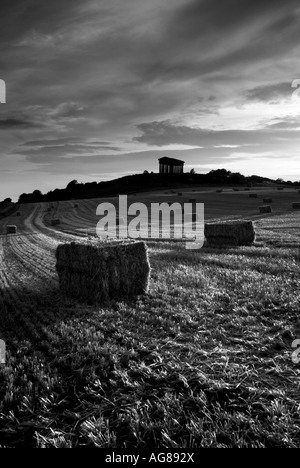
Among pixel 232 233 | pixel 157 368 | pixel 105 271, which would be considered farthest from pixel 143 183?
pixel 157 368

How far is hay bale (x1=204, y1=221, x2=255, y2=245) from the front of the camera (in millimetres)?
18938

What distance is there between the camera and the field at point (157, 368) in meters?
3.92

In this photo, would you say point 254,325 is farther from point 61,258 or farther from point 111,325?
point 61,258

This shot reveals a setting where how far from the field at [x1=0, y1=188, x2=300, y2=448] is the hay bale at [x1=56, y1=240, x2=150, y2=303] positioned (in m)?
0.45

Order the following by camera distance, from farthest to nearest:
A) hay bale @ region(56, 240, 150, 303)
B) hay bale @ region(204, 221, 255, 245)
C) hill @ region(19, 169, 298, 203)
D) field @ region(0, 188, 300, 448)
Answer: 1. hill @ region(19, 169, 298, 203)
2. hay bale @ region(204, 221, 255, 245)
3. hay bale @ region(56, 240, 150, 303)
4. field @ region(0, 188, 300, 448)

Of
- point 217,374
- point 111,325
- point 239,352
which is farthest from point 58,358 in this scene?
point 239,352

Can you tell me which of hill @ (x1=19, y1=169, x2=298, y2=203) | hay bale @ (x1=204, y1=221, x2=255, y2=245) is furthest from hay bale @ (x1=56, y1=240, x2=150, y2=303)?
hill @ (x1=19, y1=169, x2=298, y2=203)

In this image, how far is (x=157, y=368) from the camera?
17.5 feet

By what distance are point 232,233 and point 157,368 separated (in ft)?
47.4

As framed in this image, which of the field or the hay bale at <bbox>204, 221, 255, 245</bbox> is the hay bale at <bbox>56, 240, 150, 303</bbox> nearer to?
the field

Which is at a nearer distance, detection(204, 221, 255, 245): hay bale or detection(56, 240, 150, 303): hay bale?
detection(56, 240, 150, 303): hay bale

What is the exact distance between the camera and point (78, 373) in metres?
5.25

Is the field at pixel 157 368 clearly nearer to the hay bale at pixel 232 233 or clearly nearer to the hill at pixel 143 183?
the hay bale at pixel 232 233
